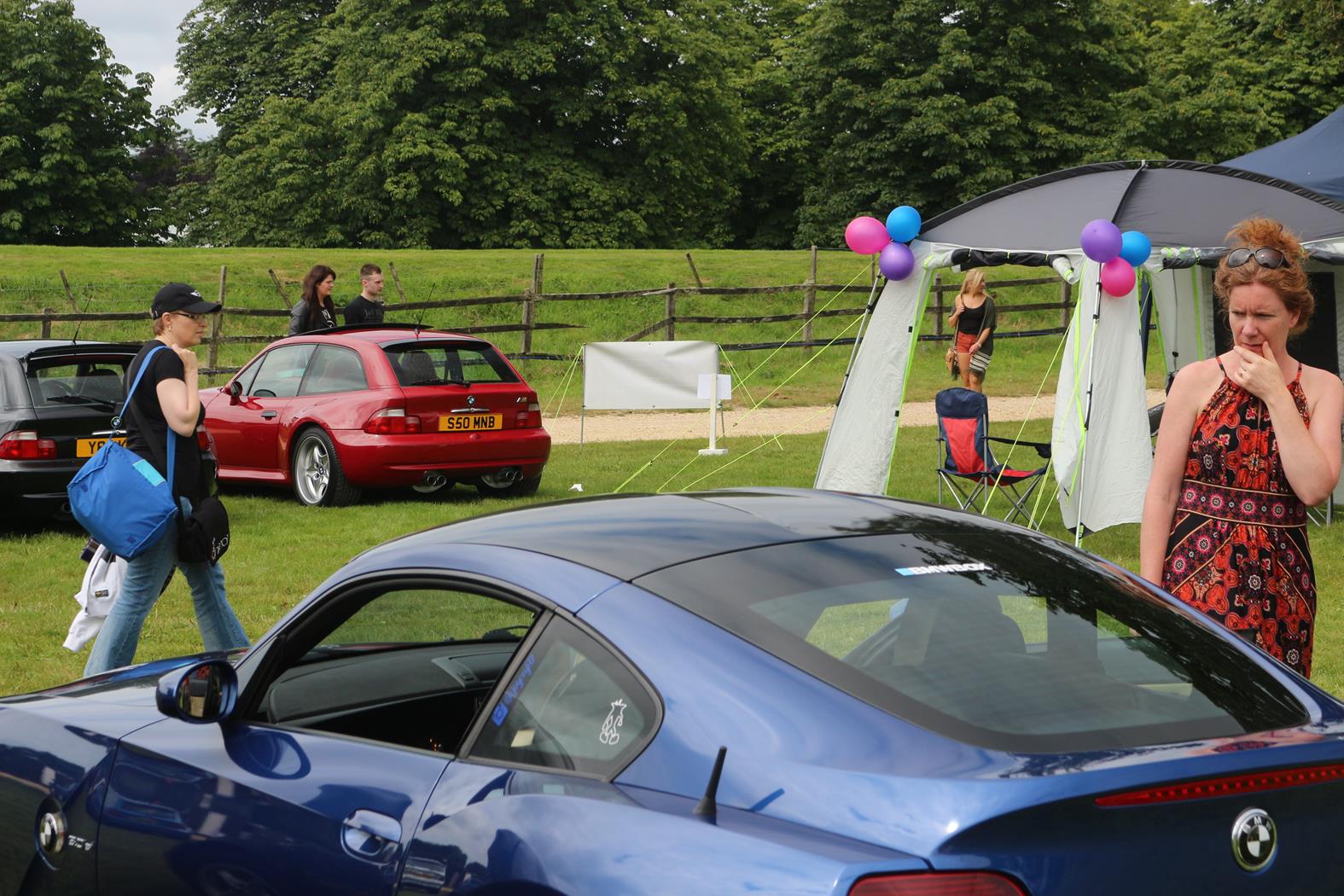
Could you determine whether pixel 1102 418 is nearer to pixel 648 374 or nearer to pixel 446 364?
pixel 446 364

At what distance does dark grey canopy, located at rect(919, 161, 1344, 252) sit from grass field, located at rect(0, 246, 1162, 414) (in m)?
11.1

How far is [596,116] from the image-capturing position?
48.1 metres

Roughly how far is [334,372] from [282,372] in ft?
2.29

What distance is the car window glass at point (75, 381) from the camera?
11486 millimetres

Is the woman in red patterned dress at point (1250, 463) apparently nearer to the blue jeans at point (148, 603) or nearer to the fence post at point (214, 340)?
the blue jeans at point (148, 603)

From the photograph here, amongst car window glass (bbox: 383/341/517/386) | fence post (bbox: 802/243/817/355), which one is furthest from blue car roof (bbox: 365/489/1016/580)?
fence post (bbox: 802/243/817/355)

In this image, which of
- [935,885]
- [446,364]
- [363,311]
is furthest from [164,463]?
[363,311]

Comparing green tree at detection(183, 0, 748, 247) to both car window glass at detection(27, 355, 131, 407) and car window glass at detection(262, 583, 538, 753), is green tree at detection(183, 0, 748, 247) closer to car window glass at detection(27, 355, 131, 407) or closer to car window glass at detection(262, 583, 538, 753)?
car window glass at detection(27, 355, 131, 407)

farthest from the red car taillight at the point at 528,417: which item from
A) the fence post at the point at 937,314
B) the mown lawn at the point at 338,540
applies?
the fence post at the point at 937,314

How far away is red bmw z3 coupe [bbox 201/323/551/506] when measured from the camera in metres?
13.0

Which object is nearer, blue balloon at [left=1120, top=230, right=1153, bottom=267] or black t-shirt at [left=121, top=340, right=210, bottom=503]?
black t-shirt at [left=121, top=340, right=210, bottom=503]

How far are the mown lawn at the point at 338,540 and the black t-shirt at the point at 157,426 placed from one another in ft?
4.38

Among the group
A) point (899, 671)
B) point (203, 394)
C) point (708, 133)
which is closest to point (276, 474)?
point (203, 394)

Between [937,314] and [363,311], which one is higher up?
[363,311]
